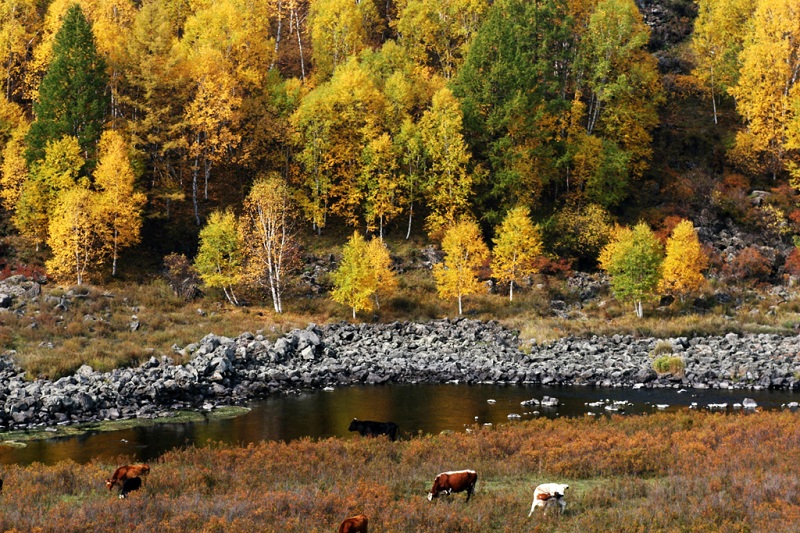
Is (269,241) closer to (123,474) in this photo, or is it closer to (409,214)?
(409,214)

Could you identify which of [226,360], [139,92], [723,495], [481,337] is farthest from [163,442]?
[139,92]

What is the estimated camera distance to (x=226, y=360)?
147ft

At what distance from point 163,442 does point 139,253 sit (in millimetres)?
37706

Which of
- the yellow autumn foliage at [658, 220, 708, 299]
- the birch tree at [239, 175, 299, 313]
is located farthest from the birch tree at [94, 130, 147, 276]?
the yellow autumn foliage at [658, 220, 708, 299]

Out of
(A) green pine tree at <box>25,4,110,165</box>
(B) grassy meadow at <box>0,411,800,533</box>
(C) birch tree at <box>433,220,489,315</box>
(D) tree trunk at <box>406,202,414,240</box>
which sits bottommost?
(B) grassy meadow at <box>0,411,800,533</box>

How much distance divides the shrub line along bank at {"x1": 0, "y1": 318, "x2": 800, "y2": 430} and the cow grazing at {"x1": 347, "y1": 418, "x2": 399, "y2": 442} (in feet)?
38.2

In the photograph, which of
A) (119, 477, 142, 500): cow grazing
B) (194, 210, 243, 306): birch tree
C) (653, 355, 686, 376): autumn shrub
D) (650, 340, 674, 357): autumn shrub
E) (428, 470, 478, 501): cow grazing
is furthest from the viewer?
(194, 210, 243, 306): birch tree

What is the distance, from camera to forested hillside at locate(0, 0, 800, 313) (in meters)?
62.8

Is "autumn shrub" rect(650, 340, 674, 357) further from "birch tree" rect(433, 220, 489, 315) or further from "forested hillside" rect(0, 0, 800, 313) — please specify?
"birch tree" rect(433, 220, 489, 315)

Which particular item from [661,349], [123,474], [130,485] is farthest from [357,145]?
[130,485]

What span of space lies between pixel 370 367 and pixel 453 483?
95.7 feet

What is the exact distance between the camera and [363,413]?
38.0 meters

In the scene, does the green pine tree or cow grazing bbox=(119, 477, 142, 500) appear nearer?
cow grazing bbox=(119, 477, 142, 500)

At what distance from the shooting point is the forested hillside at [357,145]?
6278 centimetres
